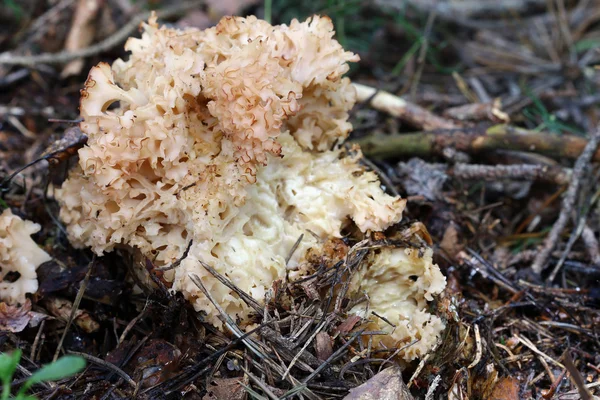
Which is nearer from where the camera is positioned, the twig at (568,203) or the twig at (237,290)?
the twig at (237,290)

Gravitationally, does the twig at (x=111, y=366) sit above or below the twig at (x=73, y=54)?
below

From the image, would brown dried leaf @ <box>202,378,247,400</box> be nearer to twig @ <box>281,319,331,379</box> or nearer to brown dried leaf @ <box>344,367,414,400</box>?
twig @ <box>281,319,331,379</box>

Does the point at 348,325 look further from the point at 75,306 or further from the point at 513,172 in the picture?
the point at 513,172

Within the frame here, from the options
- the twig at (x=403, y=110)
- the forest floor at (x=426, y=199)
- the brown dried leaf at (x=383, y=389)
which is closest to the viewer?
the brown dried leaf at (x=383, y=389)

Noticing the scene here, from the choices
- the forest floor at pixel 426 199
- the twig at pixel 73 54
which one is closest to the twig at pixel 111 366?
the forest floor at pixel 426 199

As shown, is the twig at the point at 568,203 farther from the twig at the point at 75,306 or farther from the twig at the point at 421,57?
the twig at the point at 75,306

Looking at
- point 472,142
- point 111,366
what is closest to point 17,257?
point 111,366
